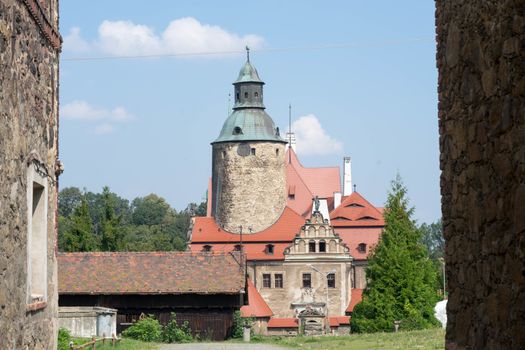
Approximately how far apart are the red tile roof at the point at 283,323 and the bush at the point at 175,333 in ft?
85.8

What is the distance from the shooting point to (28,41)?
8508 mm

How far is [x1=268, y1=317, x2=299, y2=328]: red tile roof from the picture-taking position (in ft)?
230

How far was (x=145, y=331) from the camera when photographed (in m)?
41.9

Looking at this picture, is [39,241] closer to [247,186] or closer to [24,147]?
[24,147]

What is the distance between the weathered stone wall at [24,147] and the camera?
7537mm

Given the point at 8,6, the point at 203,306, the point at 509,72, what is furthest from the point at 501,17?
the point at 203,306

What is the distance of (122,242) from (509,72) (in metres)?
66.1

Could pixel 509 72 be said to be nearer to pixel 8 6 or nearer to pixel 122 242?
pixel 8 6

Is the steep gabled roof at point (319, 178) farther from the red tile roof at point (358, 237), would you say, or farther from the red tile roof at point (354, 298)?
the red tile roof at point (354, 298)

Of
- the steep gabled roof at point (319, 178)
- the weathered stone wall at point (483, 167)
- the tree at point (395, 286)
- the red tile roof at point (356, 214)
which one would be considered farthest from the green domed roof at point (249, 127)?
the weathered stone wall at point (483, 167)

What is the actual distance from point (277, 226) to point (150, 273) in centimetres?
3279

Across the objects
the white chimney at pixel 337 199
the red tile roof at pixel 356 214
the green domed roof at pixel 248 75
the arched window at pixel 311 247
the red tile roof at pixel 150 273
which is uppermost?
the green domed roof at pixel 248 75

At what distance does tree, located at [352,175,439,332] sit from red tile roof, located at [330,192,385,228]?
23.3m

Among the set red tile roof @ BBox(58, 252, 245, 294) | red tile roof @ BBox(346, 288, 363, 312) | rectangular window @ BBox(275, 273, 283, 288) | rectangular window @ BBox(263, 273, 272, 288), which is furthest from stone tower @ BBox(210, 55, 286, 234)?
red tile roof @ BBox(58, 252, 245, 294)
